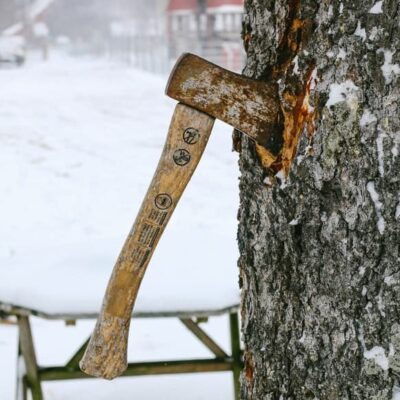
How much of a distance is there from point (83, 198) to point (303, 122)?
6384 millimetres

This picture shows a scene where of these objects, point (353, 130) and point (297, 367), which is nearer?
point (353, 130)

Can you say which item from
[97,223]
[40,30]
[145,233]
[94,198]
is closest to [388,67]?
[145,233]

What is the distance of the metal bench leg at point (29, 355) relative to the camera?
2689mm

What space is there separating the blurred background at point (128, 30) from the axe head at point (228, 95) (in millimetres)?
18394

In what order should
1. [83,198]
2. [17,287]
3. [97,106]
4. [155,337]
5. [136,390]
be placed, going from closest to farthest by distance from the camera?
[17,287] → [136,390] → [155,337] → [83,198] → [97,106]

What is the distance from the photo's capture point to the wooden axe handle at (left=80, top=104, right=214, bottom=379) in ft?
3.45

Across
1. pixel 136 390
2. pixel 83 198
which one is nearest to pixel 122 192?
pixel 83 198

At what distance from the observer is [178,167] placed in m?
1.06

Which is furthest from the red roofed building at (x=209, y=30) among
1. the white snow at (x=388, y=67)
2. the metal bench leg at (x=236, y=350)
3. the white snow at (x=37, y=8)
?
the white snow at (x=388, y=67)

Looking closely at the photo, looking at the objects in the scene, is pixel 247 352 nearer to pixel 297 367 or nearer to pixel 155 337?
pixel 297 367

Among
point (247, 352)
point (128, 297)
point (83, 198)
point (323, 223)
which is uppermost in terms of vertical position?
point (323, 223)

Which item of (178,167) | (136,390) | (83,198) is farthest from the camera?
(83,198)

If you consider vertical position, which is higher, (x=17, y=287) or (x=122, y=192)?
(x=17, y=287)

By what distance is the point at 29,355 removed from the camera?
9.04 ft
